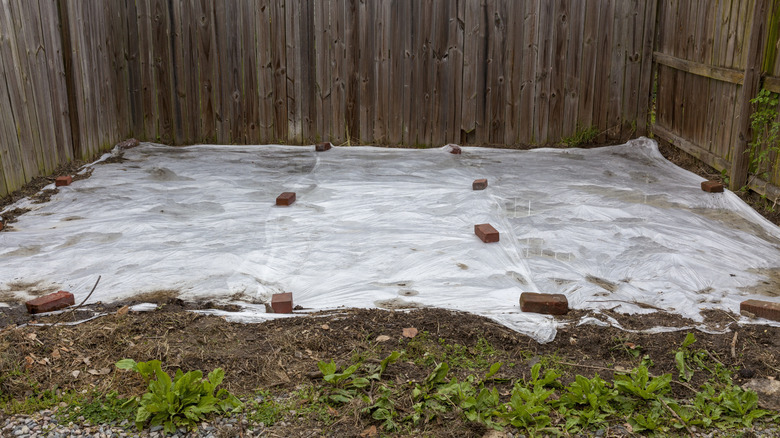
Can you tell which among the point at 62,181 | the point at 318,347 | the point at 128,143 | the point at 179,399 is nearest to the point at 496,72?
the point at 128,143

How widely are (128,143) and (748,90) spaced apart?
244 inches

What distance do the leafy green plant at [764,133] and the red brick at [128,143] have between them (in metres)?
6.18

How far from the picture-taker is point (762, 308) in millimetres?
3348

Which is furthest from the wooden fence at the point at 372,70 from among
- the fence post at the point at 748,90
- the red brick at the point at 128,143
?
the fence post at the point at 748,90

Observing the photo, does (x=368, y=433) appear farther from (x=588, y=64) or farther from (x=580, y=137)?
(x=588, y=64)

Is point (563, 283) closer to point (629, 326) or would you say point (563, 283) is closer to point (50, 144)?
point (629, 326)

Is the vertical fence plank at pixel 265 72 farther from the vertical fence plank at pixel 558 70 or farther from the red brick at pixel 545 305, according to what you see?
the red brick at pixel 545 305

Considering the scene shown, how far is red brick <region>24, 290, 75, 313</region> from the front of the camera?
3.41 m

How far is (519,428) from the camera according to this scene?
2537mm

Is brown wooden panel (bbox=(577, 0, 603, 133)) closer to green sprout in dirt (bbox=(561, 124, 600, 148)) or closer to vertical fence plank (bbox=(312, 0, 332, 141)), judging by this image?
green sprout in dirt (bbox=(561, 124, 600, 148))

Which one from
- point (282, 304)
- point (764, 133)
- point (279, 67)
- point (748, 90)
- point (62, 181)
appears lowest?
point (282, 304)

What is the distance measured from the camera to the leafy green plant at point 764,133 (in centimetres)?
513

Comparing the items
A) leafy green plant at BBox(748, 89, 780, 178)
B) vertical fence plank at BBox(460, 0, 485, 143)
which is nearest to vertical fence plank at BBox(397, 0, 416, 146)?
vertical fence plank at BBox(460, 0, 485, 143)

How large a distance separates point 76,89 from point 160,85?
1.27m
